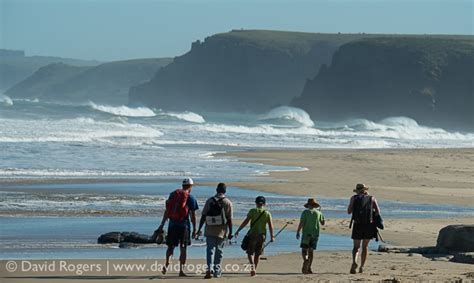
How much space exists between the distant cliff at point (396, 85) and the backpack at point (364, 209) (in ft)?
319

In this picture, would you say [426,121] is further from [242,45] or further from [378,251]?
[378,251]

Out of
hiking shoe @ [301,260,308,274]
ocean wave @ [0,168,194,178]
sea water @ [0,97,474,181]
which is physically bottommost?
hiking shoe @ [301,260,308,274]

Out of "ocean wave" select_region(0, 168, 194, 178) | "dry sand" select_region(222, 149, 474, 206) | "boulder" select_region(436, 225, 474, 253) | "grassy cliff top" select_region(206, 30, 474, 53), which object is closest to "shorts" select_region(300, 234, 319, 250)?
"boulder" select_region(436, 225, 474, 253)

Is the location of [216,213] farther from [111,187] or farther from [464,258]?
[111,187]

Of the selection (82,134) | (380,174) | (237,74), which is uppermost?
(237,74)

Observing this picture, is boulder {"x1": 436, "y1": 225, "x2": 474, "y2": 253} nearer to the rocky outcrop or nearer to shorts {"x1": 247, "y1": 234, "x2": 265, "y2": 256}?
the rocky outcrop

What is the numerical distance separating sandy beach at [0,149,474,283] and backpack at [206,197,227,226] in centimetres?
71

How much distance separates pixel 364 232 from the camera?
1389cm

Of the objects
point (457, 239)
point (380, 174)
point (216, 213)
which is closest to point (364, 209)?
point (457, 239)

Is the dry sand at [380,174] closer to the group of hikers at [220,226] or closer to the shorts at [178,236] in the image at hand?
the group of hikers at [220,226]

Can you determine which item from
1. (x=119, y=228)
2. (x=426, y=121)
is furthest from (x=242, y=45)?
(x=119, y=228)

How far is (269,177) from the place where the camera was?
2919 centimetres

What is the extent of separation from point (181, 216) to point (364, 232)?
256cm

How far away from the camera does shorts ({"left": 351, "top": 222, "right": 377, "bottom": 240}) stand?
13867 millimetres
